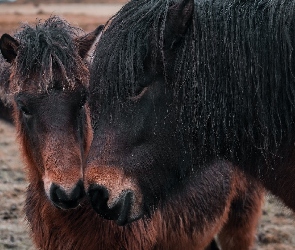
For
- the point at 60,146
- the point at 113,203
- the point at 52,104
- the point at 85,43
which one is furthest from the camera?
the point at 85,43

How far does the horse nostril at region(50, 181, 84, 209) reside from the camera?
10.6 ft

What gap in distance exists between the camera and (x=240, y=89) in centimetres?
249

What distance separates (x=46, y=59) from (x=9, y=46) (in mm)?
356

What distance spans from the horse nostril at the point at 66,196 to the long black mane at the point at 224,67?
34.8 inches

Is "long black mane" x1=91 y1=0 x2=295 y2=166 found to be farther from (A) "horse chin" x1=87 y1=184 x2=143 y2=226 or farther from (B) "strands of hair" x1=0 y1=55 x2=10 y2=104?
(B) "strands of hair" x1=0 y1=55 x2=10 y2=104

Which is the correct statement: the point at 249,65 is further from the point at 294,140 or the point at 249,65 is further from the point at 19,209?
the point at 19,209

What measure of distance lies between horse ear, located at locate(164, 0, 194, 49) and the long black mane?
0.10ft

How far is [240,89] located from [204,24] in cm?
35

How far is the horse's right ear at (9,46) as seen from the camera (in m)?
3.72

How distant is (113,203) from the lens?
2.50 meters

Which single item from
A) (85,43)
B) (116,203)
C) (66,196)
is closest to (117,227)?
(66,196)

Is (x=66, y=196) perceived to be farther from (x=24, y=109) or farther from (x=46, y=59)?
(x=46, y=59)

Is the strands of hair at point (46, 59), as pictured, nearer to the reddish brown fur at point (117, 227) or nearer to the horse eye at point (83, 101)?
the horse eye at point (83, 101)

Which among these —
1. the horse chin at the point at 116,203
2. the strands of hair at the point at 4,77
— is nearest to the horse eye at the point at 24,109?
the strands of hair at the point at 4,77
